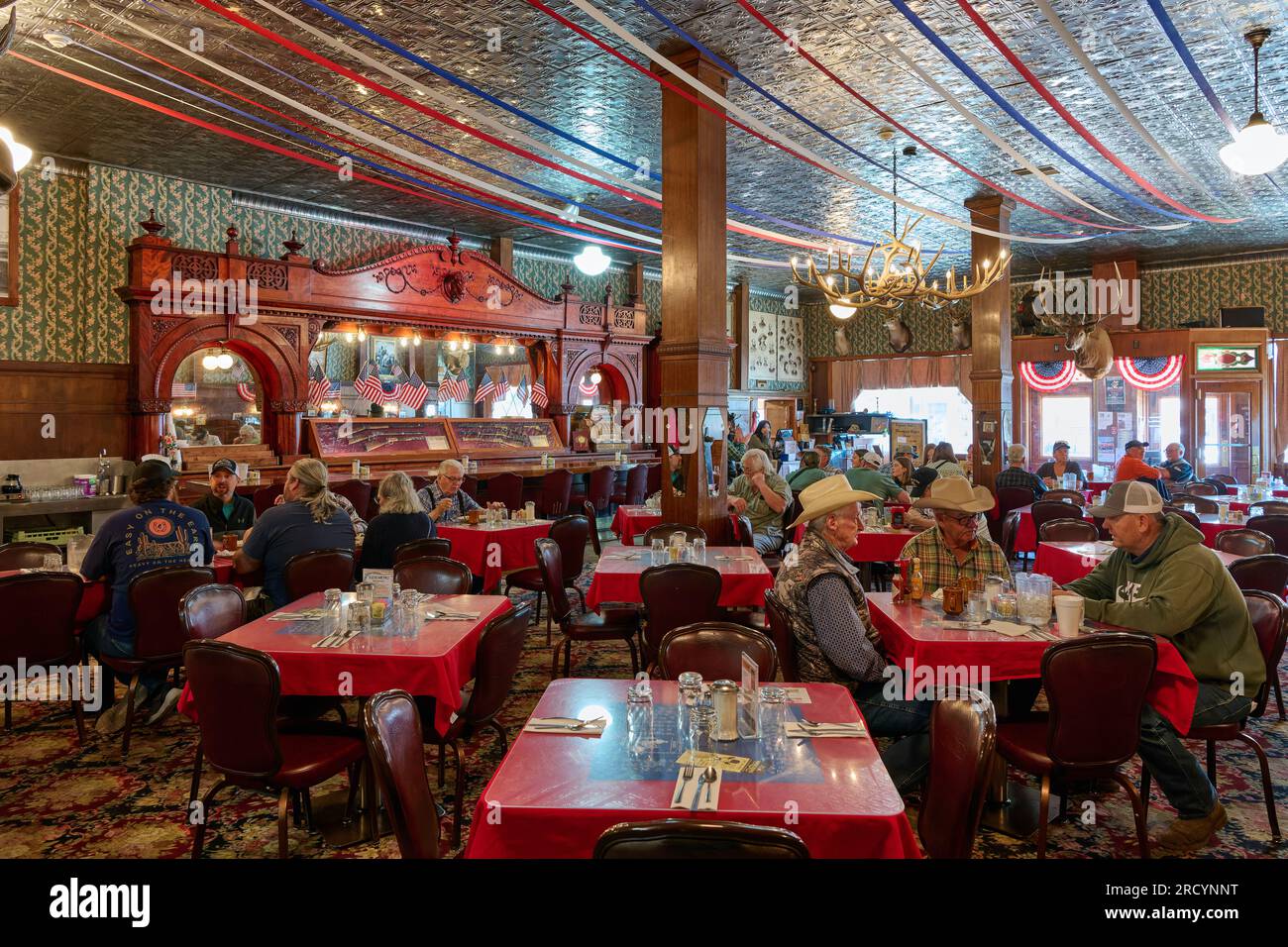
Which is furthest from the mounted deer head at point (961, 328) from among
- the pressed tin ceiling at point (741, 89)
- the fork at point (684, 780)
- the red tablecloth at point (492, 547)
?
the fork at point (684, 780)

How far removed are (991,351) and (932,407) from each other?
737 centimetres

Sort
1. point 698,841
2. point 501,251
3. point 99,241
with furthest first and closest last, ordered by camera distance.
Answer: point 501,251, point 99,241, point 698,841

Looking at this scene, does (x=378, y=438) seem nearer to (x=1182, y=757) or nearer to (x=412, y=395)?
(x=412, y=395)

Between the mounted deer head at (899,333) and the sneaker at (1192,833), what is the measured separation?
46.4ft

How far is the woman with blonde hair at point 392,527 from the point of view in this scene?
564 cm

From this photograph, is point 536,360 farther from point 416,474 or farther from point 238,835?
point 238,835

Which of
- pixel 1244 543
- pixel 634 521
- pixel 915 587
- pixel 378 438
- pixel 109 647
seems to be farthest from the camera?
pixel 378 438

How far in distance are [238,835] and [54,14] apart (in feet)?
17.6

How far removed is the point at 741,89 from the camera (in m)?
6.97

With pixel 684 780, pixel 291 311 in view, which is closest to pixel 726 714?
pixel 684 780

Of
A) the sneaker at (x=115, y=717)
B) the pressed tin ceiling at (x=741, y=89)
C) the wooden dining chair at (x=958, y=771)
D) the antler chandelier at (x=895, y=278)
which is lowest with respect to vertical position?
the sneaker at (x=115, y=717)

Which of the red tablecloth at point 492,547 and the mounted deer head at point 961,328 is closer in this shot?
the red tablecloth at point 492,547

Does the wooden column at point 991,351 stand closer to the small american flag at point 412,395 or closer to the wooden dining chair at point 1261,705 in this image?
the wooden dining chair at point 1261,705
